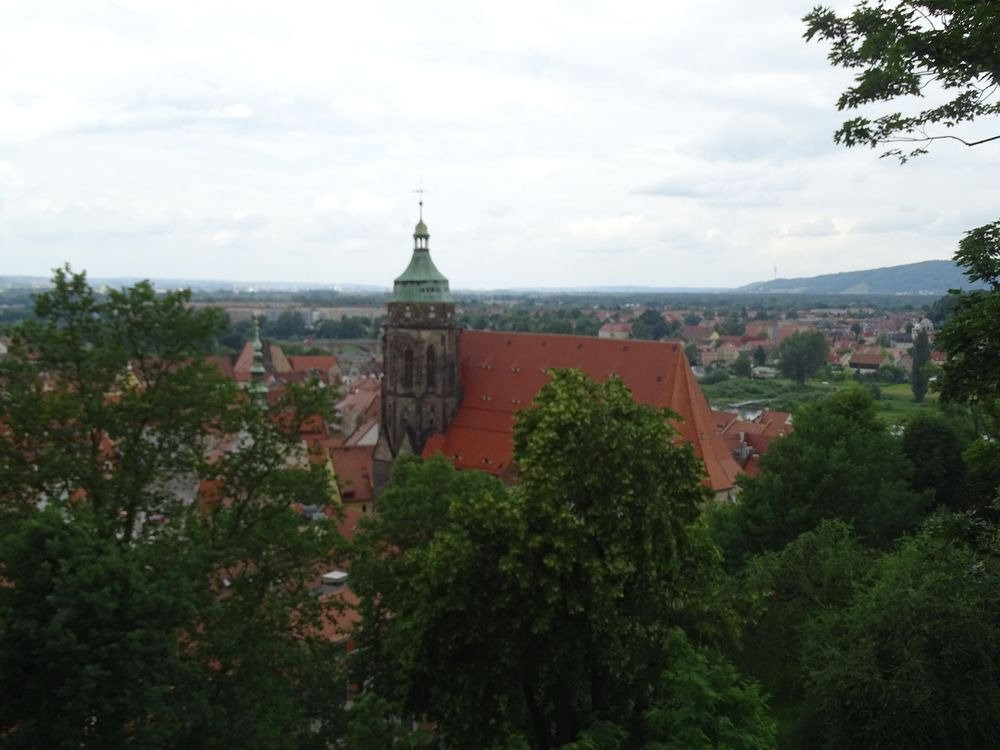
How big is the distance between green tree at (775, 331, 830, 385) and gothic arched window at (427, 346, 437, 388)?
3475 inches

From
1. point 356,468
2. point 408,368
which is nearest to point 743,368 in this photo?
point 356,468

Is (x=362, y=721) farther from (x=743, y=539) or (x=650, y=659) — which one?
(x=743, y=539)

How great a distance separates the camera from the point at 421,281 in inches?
1774

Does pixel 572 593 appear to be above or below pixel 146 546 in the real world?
below

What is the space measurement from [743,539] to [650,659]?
1549cm

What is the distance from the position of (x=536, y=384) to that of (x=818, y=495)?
1785cm

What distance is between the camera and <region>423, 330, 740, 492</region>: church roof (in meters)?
39.7

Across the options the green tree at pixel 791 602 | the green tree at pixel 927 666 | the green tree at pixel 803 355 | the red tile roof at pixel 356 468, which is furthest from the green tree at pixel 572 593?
the green tree at pixel 803 355

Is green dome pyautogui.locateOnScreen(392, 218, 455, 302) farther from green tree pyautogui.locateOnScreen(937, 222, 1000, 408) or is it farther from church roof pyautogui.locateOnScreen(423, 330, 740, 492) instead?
green tree pyautogui.locateOnScreen(937, 222, 1000, 408)

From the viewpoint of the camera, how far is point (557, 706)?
51.0ft

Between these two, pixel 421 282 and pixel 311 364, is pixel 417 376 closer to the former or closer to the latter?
pixel 421 282

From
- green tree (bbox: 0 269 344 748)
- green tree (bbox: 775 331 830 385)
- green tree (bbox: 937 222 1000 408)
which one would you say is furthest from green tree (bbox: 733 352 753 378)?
green tree (bbox: 937 222 1000 408)

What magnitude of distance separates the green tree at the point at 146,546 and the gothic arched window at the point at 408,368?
1086 inches

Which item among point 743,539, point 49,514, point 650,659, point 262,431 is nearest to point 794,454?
point 743,539
